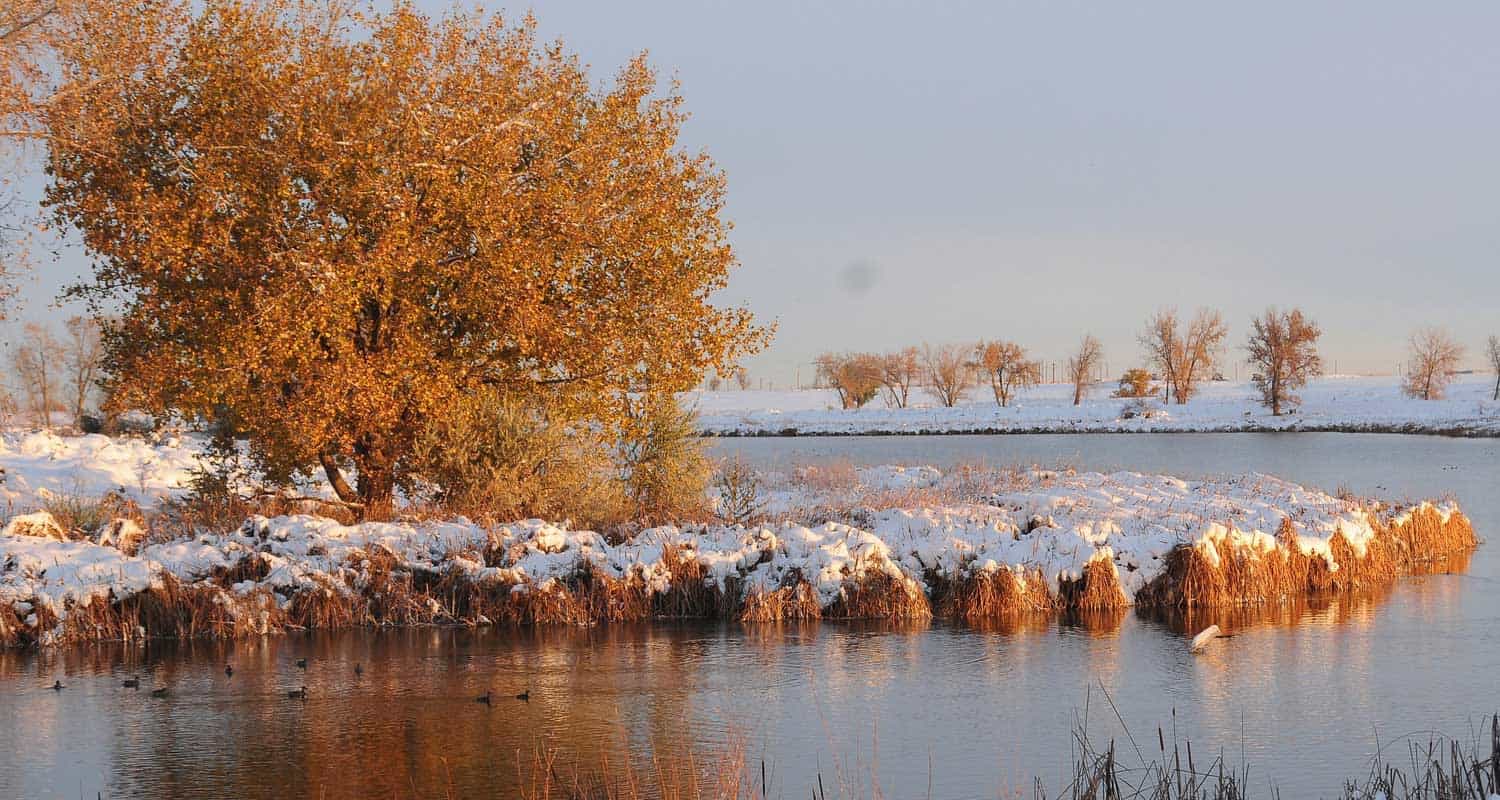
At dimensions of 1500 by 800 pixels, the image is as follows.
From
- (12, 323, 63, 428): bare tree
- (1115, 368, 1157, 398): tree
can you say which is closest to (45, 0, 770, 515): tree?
(12, 323, 63, 428): bare tree

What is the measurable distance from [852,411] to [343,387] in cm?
8403

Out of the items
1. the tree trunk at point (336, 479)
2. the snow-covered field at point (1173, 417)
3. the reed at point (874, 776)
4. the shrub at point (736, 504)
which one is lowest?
the reed at point (874, 776)

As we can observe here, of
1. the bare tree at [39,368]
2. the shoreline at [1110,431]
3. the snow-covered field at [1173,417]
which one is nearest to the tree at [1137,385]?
the snow-covered field at [1173,417]

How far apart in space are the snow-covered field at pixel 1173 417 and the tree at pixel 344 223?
183 ft

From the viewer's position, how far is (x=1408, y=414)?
85438 mm

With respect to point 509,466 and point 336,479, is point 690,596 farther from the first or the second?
point 336,479

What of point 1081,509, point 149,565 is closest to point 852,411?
point 1081,509

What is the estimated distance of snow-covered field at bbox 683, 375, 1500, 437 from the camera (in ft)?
262

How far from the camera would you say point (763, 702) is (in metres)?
11.8

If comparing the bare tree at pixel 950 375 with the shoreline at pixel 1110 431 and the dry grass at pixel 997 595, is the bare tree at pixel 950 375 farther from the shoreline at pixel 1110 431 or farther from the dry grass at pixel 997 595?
the dry grass at pixel 997 595

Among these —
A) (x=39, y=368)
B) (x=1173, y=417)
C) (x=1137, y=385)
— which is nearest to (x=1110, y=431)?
(x=1173, y=417)

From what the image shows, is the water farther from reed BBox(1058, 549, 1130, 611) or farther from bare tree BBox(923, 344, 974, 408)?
bare tree BBox(923, 344, 974, 408)

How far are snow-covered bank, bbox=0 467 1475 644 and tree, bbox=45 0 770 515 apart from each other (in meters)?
2.47

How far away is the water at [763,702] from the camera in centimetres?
951
